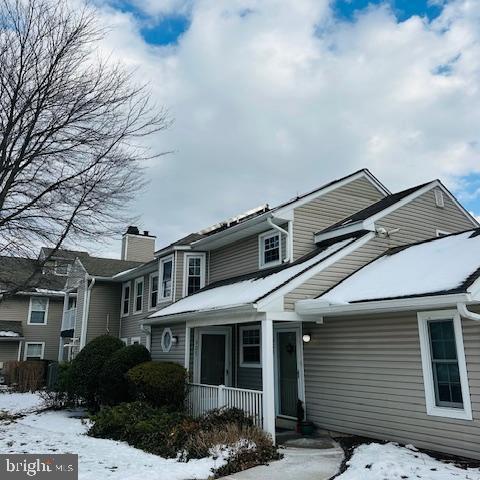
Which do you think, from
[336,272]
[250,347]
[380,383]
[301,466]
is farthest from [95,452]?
[336,272]

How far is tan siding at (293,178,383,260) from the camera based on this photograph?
12.0 metres

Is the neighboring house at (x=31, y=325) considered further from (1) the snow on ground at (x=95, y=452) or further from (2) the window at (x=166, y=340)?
(1) the snow on ground at (x=95, y=452)

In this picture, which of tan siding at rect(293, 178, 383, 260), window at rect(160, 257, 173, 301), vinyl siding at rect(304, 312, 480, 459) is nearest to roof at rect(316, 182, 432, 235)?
tan siding at rect(293, 178, 383, 260)

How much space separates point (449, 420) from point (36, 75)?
34.3 ft

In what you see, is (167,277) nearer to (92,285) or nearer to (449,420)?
(92,285)

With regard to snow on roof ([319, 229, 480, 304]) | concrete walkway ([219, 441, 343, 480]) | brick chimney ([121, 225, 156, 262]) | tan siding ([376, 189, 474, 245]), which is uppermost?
brick chimney ([121, 225, 156, 262])

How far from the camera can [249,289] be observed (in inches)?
418

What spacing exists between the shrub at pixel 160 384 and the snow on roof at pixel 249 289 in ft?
5.54

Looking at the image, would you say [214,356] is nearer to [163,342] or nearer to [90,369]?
[163,342]

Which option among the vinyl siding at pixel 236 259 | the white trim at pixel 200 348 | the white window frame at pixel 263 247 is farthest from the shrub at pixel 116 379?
the white window frame at pixel 263 247

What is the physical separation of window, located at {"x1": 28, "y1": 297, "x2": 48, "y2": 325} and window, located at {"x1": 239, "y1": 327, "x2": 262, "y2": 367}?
18135mm

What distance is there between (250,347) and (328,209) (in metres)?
4.84

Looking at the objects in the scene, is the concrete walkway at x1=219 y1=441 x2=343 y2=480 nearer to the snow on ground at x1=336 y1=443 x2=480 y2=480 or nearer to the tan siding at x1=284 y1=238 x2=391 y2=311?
the snow on ground at x1=336 y1=443 x2=480 y2=480

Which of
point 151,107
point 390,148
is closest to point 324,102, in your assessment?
point 390,148
